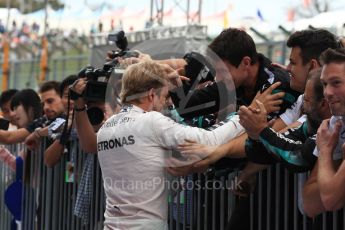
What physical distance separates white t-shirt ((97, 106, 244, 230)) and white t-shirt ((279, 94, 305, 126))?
40 centimetres

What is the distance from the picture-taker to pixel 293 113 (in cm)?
545

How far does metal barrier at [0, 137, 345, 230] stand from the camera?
5117 millimetres

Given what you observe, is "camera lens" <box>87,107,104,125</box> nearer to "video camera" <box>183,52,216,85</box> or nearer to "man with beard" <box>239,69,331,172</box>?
"video camera" <box>183,52,216,85</box>

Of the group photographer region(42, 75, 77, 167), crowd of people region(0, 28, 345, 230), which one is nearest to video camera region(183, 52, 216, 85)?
crowd of people region(0, 28, 345, 230)

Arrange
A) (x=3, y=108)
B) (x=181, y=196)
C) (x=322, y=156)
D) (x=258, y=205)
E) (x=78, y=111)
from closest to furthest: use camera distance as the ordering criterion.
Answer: (x=322, y=156), (x=258, y=205), (x=181, y=196), (x=78, y=111), (x=3, y=108)

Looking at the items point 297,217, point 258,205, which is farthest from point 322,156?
point 258,205

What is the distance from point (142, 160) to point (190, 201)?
0.95 meters

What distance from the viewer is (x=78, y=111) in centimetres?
666

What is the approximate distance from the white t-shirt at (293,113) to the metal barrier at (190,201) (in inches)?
13.9

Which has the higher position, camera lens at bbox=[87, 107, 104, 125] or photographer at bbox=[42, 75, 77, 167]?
camera lens at bbox=[87, 107, 104, 125]

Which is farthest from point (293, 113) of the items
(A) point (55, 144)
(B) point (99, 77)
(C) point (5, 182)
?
(C) point (5, 182)

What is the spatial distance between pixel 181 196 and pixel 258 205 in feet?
3.01

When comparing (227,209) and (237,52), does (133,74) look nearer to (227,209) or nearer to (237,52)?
(237,52)

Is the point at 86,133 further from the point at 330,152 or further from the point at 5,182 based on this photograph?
the point at 5,182
